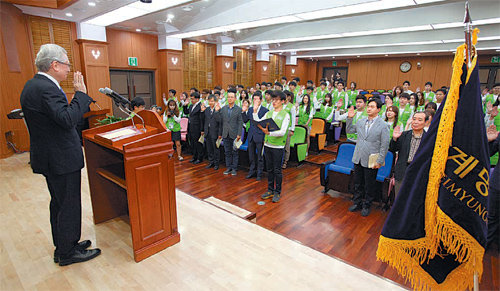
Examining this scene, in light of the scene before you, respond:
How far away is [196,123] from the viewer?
225 inches

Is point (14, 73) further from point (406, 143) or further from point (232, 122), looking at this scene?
point (406, 143)

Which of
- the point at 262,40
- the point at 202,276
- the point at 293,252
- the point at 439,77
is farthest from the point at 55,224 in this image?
the point at 439,77

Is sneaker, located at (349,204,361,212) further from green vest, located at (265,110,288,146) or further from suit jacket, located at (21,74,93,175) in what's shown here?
suit jacket, located at (21,74,93,175)

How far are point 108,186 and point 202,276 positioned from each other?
1340 mm

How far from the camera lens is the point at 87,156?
2.38 meters

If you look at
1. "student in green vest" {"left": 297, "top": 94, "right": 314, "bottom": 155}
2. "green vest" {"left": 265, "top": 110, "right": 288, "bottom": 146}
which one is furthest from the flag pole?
"student in green vest" {"left": 297, "top": 94, "right": 314, "bottom": 155}

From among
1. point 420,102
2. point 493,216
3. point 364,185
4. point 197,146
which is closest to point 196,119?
point 197,146

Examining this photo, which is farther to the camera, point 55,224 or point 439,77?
point 439,77

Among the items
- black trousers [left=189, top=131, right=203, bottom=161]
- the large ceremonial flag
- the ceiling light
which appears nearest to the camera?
the large ceremonial flag

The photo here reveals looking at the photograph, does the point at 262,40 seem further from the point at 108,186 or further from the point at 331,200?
the point at 108,186

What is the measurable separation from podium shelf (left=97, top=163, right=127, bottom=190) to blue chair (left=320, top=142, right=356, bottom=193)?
2.93 meters

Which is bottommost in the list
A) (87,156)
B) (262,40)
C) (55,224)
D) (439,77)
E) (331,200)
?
(331,200)

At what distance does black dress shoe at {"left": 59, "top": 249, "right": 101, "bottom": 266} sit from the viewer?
6.60 feet

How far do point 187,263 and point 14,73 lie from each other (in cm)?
597
